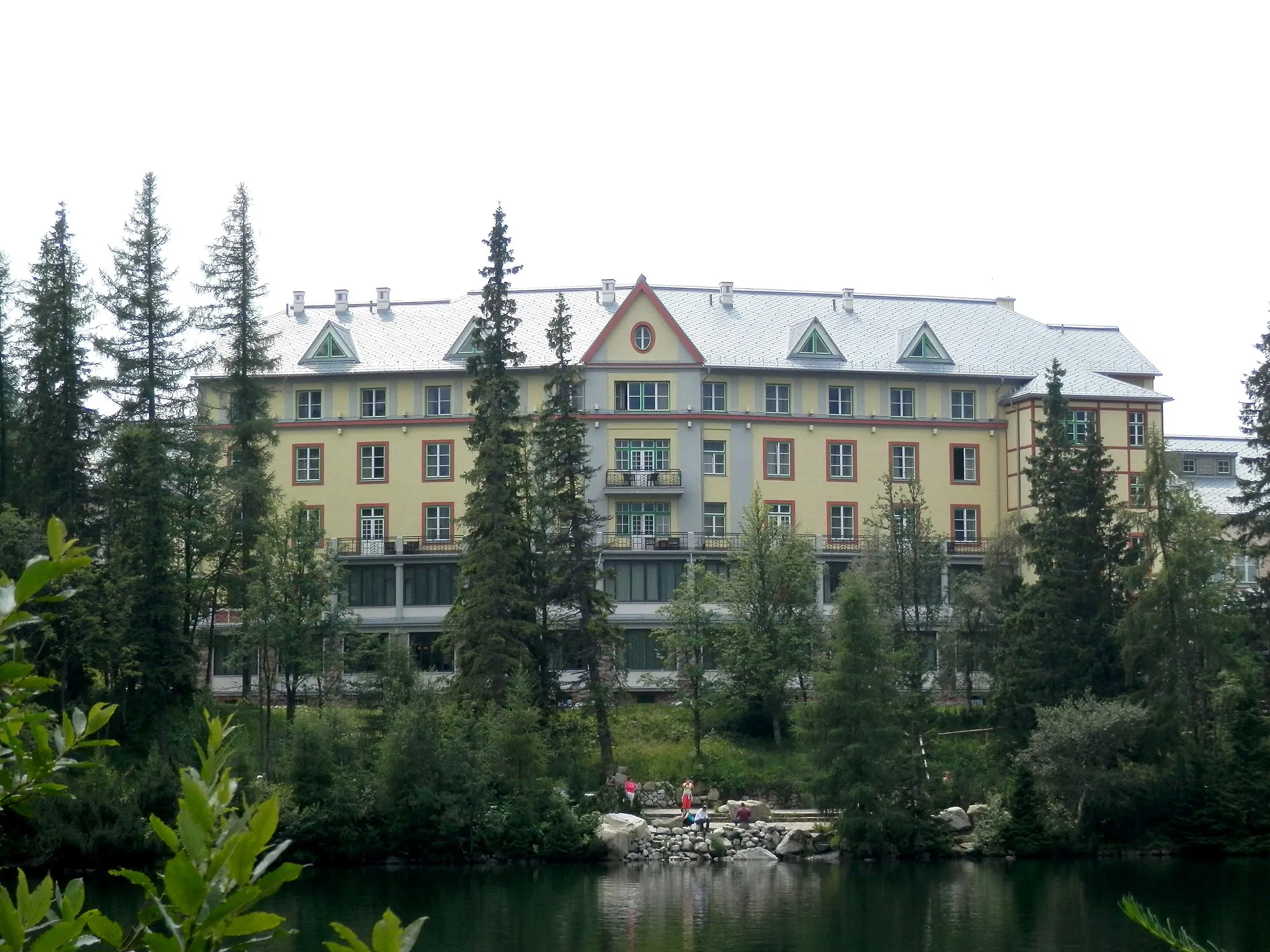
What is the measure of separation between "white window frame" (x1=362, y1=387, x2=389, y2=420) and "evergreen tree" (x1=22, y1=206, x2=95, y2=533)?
16802 millimetres

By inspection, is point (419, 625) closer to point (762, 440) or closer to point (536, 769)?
point (762, 440)

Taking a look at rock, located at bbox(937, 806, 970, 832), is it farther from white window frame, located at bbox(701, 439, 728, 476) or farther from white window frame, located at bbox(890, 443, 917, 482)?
white window frame, located at bbox(890, 443, 917, 482)

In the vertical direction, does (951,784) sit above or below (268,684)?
below

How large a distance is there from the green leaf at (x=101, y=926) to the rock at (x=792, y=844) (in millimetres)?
45077

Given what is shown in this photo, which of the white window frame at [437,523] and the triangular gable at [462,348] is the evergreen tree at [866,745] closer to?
the white window frame at [437,523]

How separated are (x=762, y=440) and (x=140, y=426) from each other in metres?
27.3

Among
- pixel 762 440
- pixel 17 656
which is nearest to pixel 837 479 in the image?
pixel 762 440

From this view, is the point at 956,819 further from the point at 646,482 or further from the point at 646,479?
the point at 646,479

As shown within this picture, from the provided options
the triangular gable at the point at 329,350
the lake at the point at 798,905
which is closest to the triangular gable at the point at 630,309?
the triangular gable at the point at 329,350

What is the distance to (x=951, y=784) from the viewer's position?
4950cm

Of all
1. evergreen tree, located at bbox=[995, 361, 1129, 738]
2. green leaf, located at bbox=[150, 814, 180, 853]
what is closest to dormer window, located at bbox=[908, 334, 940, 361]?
evergreen tree, located at bbox=[995, 361, 1129, 738]

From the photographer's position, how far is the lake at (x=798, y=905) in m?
31.8

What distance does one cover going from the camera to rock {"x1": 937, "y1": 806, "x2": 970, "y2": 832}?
158 ft

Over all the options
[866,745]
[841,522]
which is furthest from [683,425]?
[866,745]
